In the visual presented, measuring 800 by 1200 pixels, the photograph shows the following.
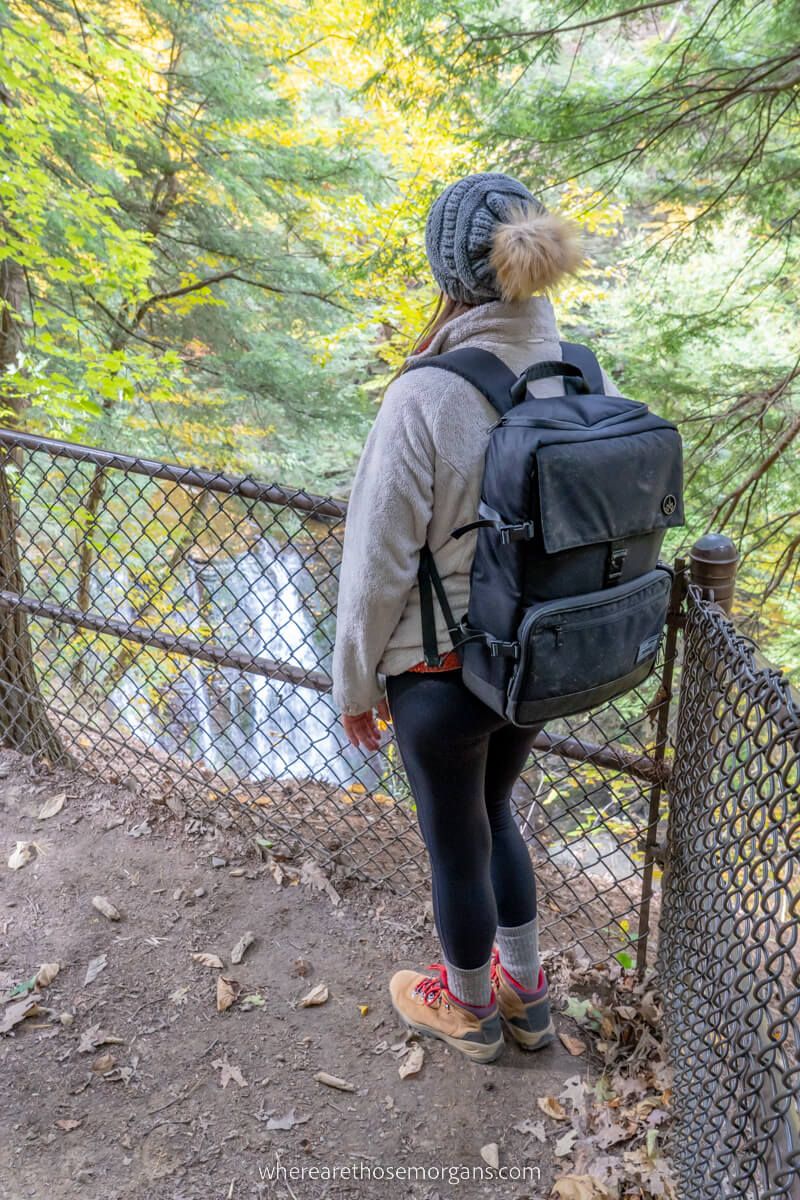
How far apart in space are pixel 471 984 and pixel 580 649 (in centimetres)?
102

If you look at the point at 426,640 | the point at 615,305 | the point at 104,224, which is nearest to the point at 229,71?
the point at 104,224

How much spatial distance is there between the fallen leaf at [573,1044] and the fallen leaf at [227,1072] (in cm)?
86

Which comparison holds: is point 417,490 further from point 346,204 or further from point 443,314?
point 346,204

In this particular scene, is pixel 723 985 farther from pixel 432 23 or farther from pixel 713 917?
pixel 432 23

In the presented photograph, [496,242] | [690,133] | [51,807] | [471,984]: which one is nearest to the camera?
[496,242]

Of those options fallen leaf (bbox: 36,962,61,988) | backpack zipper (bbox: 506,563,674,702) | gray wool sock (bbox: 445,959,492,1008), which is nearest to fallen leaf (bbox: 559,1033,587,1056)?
gray wool sock (bbox: 445,959,492,1008)

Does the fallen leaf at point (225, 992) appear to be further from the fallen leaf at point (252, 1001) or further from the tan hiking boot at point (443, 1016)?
the tan hiking boot at point (443, 1016)

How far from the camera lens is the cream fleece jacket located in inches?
54.6

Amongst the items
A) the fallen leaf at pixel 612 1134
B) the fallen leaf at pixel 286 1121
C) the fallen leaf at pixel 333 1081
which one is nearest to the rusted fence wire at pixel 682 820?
the fallen leaf at pixel 612 1134

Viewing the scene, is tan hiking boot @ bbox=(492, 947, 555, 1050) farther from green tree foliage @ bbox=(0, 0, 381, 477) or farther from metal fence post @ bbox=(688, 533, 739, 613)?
green tree foliage @ bbox=(0, 0, 381, 477)

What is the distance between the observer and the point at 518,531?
1278mm

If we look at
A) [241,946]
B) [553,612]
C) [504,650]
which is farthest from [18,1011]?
[553,612]

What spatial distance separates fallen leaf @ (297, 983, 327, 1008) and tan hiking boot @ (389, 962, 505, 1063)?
20 cm

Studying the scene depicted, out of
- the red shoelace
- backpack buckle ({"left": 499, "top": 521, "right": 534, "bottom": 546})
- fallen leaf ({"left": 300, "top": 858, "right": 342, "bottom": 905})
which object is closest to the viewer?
backpack buckle ({"left": 499, "top": 521, "right": 534, "bottom": 546})
